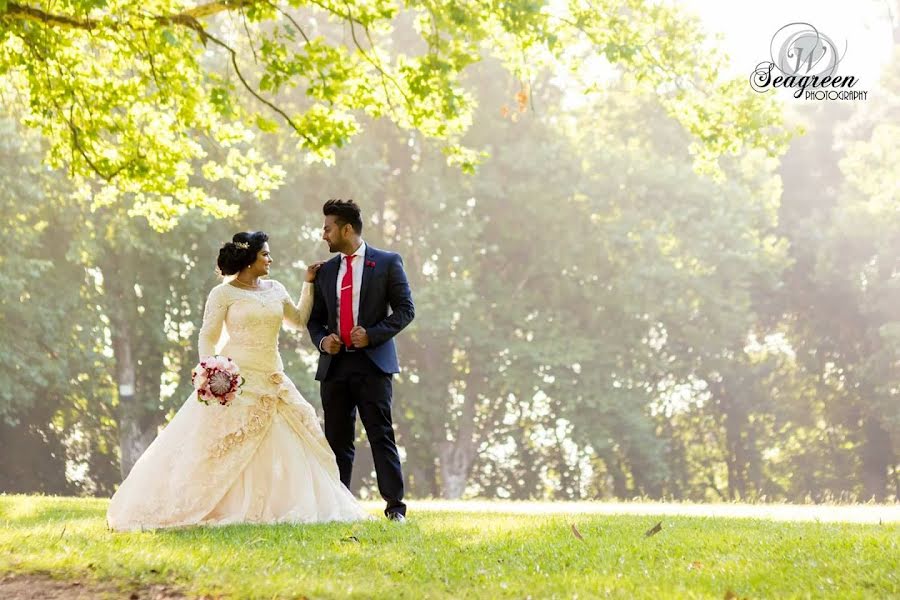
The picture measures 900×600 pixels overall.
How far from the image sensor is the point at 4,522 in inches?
416

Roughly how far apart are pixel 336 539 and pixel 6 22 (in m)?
7.38

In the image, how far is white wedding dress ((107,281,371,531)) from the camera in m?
9.04

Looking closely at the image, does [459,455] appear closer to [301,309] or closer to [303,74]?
[303,74]

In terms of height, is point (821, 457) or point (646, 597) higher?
point (821, 457)

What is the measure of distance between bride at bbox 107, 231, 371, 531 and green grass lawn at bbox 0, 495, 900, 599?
1.45ft

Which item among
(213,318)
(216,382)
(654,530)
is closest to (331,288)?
(213,318)

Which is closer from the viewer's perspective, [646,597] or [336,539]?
[646,597]

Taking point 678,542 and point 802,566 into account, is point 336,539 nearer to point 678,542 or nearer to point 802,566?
point 678,542

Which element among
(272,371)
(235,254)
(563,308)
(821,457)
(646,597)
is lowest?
(646,597)

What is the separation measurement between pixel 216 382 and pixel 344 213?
1.78 m

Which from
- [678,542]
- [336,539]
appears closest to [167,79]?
[336,539]

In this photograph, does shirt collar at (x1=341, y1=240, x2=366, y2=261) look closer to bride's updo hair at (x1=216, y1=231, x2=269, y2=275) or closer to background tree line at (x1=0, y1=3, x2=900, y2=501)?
bride's updo hair at (x1=216, y1=231, x2=269, y2=275)

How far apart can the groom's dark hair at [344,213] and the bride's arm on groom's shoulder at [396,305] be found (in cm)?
44

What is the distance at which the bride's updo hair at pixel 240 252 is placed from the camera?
31.0ft
